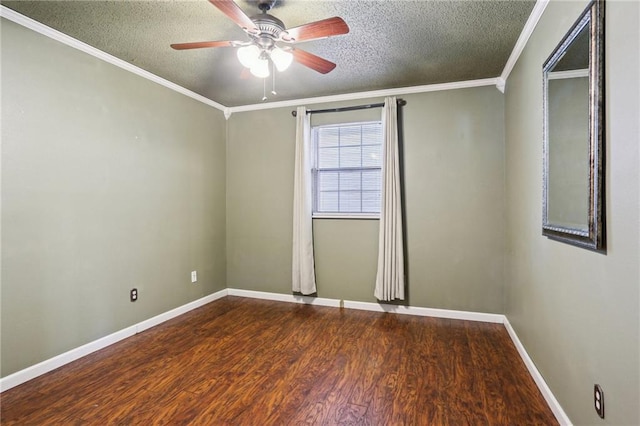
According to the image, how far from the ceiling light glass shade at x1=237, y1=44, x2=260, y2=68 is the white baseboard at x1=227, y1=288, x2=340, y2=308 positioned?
109 inches

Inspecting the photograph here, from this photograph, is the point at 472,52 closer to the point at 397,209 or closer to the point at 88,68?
the point at 397,209

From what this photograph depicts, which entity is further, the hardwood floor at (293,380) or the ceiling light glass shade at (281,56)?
the ceiling light glass shade at (281,56)

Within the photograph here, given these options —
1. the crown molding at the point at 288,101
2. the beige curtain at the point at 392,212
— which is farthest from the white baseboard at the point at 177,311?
the crown molding at the point at 288,101

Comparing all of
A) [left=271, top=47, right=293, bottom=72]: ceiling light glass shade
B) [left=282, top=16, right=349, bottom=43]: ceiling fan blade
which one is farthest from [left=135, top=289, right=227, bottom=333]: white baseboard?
[left=282, top=16, right=349, bottom=43]: ceiling fan blade

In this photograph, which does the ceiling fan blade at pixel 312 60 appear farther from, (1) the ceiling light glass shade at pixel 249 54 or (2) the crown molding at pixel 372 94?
(2) the crown molding at pixel 372 94

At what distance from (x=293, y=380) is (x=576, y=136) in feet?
7.25

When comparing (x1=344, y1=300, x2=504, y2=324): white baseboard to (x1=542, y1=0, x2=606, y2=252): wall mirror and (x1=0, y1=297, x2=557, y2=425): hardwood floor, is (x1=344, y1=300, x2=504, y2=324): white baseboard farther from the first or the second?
(x1=542, y1=0, x2=606, y2=252): wall mirror

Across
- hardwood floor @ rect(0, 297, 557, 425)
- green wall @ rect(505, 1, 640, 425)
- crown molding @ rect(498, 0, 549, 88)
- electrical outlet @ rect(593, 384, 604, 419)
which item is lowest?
hardwood floor @ rect(0, 297, 557, 425)

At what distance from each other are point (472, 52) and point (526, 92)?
61cm

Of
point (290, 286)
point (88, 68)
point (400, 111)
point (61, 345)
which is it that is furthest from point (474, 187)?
point (61, 345)

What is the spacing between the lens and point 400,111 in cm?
360

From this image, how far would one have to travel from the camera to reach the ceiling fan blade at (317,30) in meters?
1.75

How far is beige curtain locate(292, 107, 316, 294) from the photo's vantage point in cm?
384

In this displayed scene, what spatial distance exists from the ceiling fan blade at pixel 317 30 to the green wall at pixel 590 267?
45.2 inches
